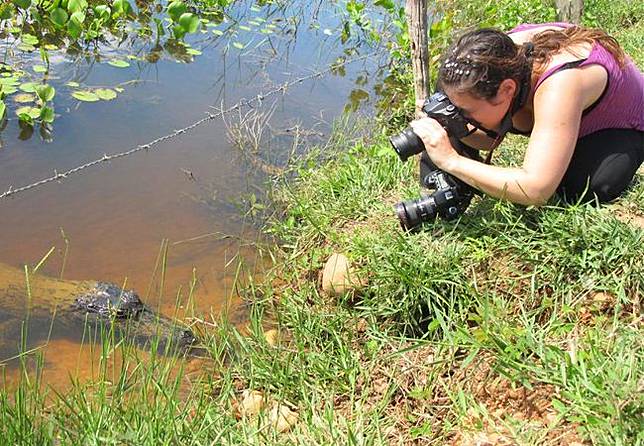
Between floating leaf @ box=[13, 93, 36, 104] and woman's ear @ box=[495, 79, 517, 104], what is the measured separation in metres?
3.36

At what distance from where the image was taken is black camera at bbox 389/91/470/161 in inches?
88.5

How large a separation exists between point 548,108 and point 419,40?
957mm

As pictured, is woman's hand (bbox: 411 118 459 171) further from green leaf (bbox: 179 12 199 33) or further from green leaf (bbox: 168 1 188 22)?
green leaf (bbox: 168 1 188 22)

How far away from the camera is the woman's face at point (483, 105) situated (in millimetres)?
2102

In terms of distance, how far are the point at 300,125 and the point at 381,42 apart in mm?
1894

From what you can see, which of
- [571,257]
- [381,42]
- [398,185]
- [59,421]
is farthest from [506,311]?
[381,42]

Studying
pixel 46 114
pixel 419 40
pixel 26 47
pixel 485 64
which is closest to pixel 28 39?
pixel 26 47

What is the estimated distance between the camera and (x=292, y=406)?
2.13 metres

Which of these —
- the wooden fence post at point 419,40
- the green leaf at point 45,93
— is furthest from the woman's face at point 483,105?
the green leaf at point 45,93

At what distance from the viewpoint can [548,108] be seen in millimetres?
2055

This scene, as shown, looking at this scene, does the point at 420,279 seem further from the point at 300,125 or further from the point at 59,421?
the point at 300,125

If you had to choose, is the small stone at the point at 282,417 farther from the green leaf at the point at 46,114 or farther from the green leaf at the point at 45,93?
the green leaf at the point at 45,93

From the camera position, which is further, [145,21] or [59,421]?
[145,21]

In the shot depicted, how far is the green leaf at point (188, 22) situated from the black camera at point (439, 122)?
11.7ft
